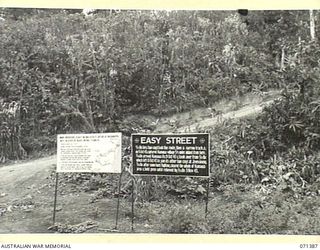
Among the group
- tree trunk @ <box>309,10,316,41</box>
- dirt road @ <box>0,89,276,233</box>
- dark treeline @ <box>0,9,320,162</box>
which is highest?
tree trunk @ <box>309,10,316,41</box>

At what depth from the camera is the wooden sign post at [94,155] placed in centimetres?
286

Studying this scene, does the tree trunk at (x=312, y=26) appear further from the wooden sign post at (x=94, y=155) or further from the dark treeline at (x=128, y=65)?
the wooden sign post at (x=94, y=155)

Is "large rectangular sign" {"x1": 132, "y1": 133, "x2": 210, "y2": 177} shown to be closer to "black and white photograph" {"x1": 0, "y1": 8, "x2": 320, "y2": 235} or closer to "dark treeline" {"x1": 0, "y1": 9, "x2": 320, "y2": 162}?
"black and white photograph" {"x1": 0, "y1": 8, "x2": 320, "y2": 235}

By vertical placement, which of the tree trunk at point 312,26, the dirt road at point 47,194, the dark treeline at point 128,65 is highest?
the tree trunk at point 312,26

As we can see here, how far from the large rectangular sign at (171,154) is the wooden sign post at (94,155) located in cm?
8

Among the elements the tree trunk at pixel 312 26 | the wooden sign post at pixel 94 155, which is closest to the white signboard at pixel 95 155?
the wooden sign post at pixel 94 155

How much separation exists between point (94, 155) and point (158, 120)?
12.4 inches

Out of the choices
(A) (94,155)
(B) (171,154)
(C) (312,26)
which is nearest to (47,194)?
(A) (94,155)

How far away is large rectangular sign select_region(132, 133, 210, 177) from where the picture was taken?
2.83 metres

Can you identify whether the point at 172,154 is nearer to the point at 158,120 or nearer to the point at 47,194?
the point at 158,120

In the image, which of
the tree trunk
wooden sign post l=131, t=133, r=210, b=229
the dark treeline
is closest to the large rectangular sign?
wooden sign post l=131, t=133, r=210, b=229

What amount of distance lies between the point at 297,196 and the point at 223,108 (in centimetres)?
49

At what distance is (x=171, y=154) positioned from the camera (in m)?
2.84

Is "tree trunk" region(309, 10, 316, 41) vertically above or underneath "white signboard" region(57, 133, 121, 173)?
above
